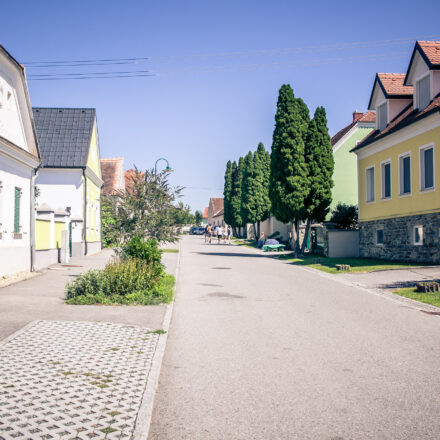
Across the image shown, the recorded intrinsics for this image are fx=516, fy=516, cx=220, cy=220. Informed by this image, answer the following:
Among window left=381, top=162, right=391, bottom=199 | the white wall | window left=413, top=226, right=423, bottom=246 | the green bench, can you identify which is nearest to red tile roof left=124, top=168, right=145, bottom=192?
window left=413, top=226, right=423, bottom=246

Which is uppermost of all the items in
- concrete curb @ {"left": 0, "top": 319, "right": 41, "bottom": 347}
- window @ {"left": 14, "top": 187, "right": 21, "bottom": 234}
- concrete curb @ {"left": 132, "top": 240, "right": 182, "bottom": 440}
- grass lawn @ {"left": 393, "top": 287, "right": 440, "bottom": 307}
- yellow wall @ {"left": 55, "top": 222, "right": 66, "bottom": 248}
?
window @ {"left": 14, "top": 187, "right": 21, "bottom": 234}

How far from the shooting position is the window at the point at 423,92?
2122cm

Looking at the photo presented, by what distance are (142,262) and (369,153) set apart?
1594 cm

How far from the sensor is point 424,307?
11195 mm

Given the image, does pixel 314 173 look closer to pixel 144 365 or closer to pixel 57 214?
pixel 57 214

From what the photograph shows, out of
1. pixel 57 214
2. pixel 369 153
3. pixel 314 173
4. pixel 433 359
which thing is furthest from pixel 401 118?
pixel 433 359

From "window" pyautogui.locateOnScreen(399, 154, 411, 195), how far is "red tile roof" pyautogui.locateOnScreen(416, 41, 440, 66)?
3947mm

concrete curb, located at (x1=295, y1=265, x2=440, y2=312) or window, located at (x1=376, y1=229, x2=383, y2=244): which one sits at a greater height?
window, located at (x1=376, y1=229, x2=383, y2=244)

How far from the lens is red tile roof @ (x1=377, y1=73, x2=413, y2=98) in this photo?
2448 centimetres

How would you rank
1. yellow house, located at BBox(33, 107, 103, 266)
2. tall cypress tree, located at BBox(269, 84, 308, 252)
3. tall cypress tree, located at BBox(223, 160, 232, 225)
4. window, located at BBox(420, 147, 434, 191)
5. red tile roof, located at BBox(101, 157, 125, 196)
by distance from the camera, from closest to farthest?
window, located at BBox(420, 147, 434, 191) → tall cypress tree, located at BBox(269, 84, 308, 252) → yellow house, located at BBox(33, 107, 103, 266) → red tile roof, located at BBox(101, 157, 125, 196) → tall cypress tree, located at BBox(223, 160, 232, 225)

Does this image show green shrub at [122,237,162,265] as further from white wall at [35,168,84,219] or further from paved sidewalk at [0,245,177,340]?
white wall at [35,168,84,219]

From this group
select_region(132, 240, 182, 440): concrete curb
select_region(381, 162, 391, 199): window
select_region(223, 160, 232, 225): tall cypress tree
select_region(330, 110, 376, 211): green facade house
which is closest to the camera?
select_region(132, 240, 182, 440): concrete curb

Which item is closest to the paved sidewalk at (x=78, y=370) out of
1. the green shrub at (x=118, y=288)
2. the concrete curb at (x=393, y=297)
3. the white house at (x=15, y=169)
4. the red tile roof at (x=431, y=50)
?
the green shrub at (x=118, y=288)

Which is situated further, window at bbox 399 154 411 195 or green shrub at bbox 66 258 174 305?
window at bbox 399 154 411 195
